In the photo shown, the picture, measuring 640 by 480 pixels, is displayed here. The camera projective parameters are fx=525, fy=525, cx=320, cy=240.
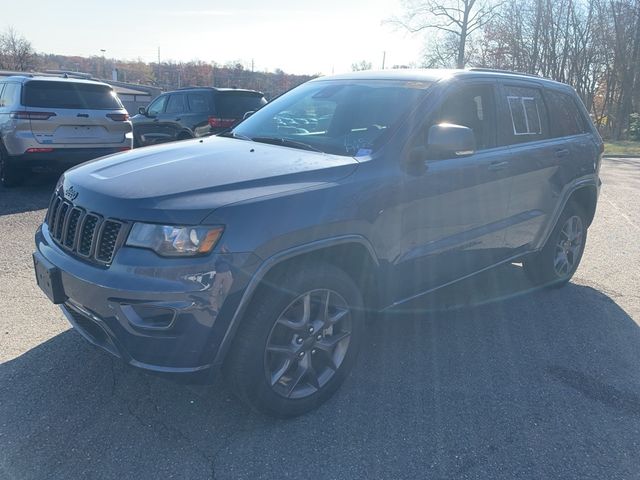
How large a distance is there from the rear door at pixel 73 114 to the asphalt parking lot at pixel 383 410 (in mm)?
4292

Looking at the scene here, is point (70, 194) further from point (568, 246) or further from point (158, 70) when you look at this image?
point (158, 70)

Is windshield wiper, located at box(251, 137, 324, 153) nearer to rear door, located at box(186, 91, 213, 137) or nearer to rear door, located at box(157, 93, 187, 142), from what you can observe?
rear door, located at box(186, 91, 213, 137)

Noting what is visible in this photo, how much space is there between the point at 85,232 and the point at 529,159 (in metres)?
3.35

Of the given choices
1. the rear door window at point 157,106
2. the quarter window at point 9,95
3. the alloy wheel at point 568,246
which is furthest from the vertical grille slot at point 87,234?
the rear door window at point 157,106

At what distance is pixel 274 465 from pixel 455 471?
2.91 feet

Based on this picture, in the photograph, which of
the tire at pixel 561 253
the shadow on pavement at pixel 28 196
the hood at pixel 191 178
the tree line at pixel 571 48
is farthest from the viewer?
the tree line at pixel 571 48

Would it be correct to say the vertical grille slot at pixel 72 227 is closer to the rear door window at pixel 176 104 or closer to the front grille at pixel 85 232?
the front grille at pixel 85 232

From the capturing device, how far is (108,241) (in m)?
2.54

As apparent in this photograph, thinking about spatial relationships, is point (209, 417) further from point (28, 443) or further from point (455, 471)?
point (455, 471)

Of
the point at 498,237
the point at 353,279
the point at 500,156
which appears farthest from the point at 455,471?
the point at 500,156

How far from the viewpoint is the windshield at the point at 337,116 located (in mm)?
3355

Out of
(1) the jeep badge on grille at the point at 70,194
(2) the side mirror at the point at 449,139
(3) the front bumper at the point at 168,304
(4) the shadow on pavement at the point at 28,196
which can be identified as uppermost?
(2) the side mirror at the point at 449,139

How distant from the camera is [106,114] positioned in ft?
28.0

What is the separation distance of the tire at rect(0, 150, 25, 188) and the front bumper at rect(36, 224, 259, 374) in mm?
6887
